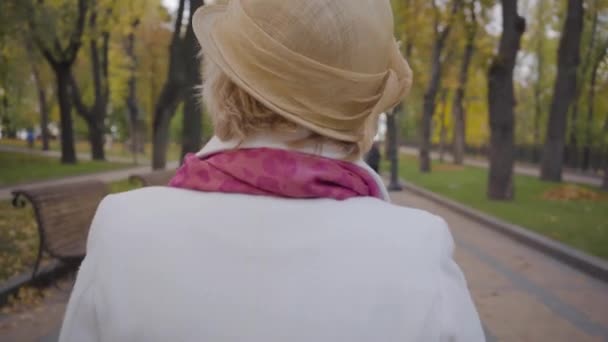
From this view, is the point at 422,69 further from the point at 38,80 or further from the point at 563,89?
the point at 38,80

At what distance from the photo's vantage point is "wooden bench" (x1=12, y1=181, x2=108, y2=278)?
5230 mm

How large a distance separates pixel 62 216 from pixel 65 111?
1680 centimetres

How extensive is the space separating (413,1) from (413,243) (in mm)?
21097

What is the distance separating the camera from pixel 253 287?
105 centimetres

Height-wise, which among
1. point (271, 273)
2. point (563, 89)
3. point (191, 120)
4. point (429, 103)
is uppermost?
point (563, 89)

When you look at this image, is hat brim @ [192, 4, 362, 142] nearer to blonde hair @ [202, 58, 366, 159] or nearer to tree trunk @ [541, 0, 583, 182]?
blonde hair @ [202, 58, 366, 159]

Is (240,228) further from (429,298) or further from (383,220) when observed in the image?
(429,298)

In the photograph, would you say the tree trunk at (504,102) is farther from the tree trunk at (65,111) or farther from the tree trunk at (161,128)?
the tree trunk at (65,111)

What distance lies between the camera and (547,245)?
309 inches

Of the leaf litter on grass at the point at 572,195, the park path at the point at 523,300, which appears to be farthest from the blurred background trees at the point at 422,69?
the park path at the point at 523,300

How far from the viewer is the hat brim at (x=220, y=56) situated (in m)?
1.11

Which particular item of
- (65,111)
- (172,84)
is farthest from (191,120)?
(65,111)

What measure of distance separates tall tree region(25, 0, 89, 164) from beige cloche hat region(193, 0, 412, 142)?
1561 cm

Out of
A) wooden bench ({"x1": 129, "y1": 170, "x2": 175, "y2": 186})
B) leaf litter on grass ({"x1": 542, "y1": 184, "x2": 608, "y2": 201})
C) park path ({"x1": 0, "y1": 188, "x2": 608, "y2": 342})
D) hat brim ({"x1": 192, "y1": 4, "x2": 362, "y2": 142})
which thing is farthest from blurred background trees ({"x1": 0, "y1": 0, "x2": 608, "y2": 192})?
hat brim ({"x1": 192, "y1": 4, "x2": 362, "y2": 142})
